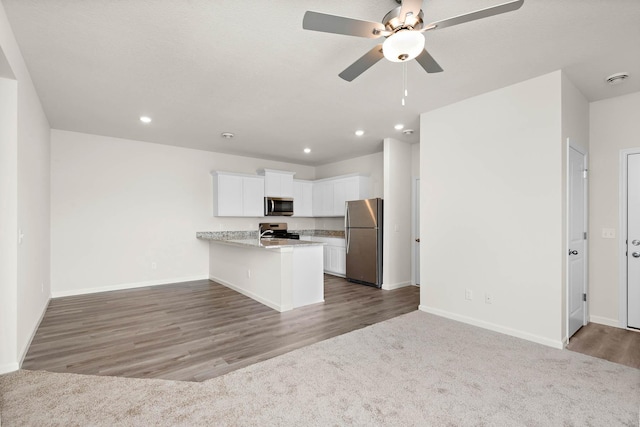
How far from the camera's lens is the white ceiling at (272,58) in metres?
2.10

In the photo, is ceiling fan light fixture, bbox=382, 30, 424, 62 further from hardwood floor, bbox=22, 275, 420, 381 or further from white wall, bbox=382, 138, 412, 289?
white wall, bbox=382, 138, 412, 289

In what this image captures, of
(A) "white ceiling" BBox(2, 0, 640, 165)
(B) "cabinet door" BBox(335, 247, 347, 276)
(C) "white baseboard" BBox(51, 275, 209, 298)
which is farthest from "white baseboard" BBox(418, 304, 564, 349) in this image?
(C) "white baseboard" BBox(51, 275, 209, 298)

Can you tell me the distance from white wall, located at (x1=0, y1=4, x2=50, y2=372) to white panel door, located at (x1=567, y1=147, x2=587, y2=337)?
199 inches

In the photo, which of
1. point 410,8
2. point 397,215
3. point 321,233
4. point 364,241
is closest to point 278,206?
point 321,233

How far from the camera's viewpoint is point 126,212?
5.40 m

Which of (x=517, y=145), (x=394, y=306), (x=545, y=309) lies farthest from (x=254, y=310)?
(x=517, y=145)

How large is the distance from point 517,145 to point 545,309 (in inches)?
66.6

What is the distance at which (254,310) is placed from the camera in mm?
4133

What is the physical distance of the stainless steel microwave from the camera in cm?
673

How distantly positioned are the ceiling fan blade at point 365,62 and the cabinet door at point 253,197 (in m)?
4.49

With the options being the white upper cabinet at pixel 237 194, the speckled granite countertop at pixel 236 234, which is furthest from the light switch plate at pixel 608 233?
the white upper cabinet at pixel 237 194

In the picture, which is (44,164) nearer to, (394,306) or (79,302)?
(79,302)

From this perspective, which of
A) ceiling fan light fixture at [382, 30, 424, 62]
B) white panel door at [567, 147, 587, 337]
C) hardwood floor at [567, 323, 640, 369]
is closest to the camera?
ceiling fan light fixture at [382, 30, 424, 62]

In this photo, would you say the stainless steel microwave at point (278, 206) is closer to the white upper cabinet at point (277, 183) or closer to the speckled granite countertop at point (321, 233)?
the white upper cabinet at point (277, 183)
